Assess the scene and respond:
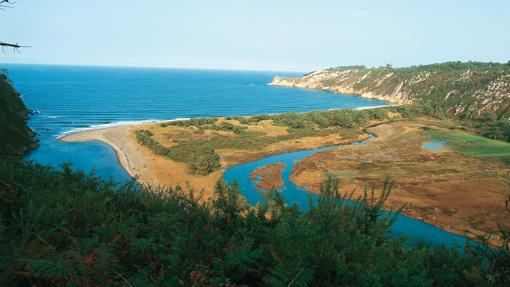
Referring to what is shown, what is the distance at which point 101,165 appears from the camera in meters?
35.9

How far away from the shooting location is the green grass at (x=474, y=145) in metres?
42.6

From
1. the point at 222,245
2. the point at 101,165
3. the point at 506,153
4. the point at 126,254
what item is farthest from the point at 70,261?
the point at 506,153

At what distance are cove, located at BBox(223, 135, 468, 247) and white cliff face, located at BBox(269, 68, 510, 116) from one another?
5701 centimetres

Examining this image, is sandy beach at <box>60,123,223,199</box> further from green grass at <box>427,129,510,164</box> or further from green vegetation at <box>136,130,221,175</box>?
green grass at <box>427,129,510,164</box>

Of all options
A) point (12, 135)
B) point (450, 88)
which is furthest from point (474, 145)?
point (12, 135)

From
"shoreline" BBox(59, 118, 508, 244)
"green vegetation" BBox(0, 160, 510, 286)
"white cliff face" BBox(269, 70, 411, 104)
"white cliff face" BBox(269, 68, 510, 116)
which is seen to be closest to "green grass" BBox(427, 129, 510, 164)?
"shoreline" BBox(59, 118, 508, 244)

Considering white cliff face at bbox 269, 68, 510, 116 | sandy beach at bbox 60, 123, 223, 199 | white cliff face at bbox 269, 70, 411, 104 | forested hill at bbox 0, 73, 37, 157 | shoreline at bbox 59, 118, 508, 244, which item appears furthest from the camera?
white cliff face at bbox 269, 70, 411, 104

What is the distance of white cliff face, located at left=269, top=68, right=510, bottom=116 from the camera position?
8156 cm

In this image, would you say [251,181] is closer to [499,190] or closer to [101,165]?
[101,165]

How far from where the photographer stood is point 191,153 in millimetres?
38969

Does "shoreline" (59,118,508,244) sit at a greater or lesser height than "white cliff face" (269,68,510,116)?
lesser

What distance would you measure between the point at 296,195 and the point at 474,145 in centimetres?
3537

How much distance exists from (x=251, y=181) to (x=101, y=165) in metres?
17.2

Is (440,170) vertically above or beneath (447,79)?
beneath
